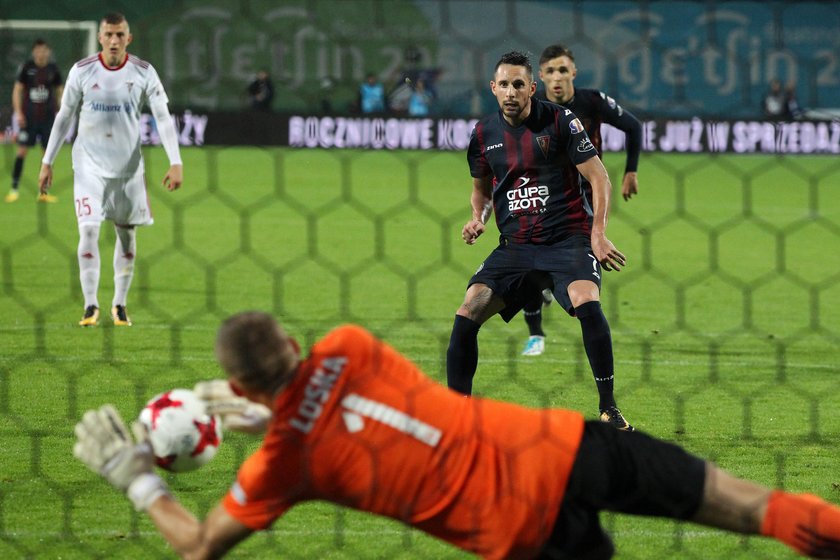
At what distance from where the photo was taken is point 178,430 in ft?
12.4

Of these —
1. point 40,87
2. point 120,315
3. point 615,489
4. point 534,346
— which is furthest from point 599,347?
point 40,87

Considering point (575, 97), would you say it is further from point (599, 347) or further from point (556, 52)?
point (599, 347)

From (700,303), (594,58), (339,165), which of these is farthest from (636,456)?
(594,58)

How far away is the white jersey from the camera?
815cm

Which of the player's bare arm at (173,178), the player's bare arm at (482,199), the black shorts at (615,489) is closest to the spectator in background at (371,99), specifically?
the player's bare arm at (173,178)

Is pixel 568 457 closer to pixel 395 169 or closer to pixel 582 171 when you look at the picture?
pixel 582 171

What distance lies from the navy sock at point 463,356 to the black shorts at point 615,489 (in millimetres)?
2354

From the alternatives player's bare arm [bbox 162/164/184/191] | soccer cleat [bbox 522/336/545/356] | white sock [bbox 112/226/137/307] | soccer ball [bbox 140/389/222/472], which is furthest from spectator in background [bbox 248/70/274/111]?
soccer ball [bbox 140/389/222/472]

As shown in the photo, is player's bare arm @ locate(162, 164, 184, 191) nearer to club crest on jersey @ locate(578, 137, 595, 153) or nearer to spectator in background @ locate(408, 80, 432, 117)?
club crest on jersey @ locate(578, 137, 595, 153)

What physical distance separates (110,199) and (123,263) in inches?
16.8

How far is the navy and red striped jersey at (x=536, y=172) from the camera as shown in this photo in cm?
596

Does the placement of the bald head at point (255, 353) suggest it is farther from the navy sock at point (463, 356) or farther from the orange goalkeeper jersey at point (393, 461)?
the navy sock at point (463, 356)

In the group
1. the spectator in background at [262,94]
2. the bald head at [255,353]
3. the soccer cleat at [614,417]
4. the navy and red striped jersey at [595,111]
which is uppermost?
the spectator in background at [262,94]

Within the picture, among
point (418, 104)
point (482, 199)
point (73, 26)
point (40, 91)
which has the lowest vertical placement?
point (482, 199)
